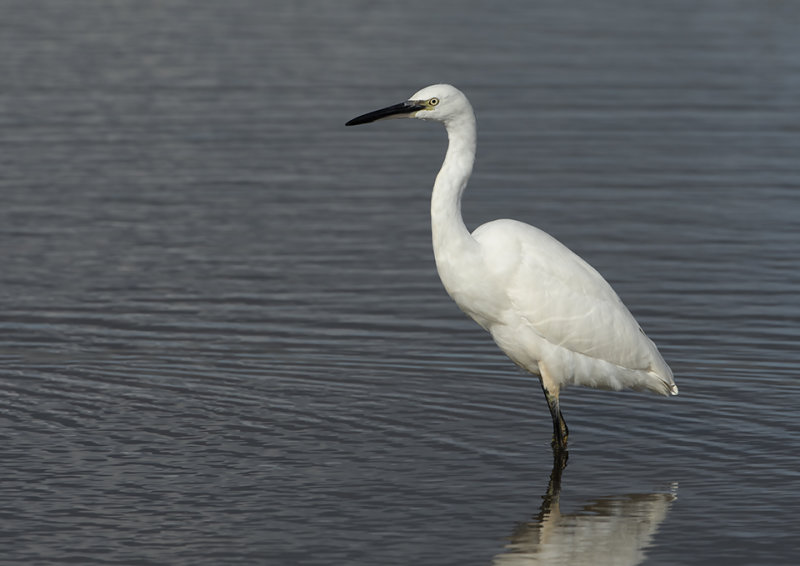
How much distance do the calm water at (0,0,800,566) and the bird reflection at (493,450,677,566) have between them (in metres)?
0.03

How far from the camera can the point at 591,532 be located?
885cm

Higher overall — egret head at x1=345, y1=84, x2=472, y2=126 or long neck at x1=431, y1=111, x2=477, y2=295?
egret head at x1=345, y1=84, x2=472, y2=126

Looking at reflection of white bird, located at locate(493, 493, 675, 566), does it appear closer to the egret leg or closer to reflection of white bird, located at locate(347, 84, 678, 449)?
the egret leg

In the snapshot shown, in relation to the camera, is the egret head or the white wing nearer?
the egret head

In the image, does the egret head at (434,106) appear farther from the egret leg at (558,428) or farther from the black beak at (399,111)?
the egret leg at (558,428)

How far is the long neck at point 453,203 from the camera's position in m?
9.86

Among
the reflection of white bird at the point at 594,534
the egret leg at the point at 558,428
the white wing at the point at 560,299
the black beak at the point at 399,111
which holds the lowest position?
the reflection of white bird at the point at 594,534

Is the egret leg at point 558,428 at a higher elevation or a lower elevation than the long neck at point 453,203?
lower

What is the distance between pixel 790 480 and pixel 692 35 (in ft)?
71.4

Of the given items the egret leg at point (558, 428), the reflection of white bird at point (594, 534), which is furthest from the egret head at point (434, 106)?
the reflection of white bird at point (594, 534)

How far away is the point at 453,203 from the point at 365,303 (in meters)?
4.23

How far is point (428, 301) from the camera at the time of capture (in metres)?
14.2

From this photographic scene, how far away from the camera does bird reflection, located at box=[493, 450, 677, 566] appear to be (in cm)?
839

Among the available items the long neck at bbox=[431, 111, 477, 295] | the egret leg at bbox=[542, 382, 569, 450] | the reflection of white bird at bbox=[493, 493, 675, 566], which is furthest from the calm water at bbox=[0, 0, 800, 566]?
the long neck at bbox=[431, 111, 477, 295]
